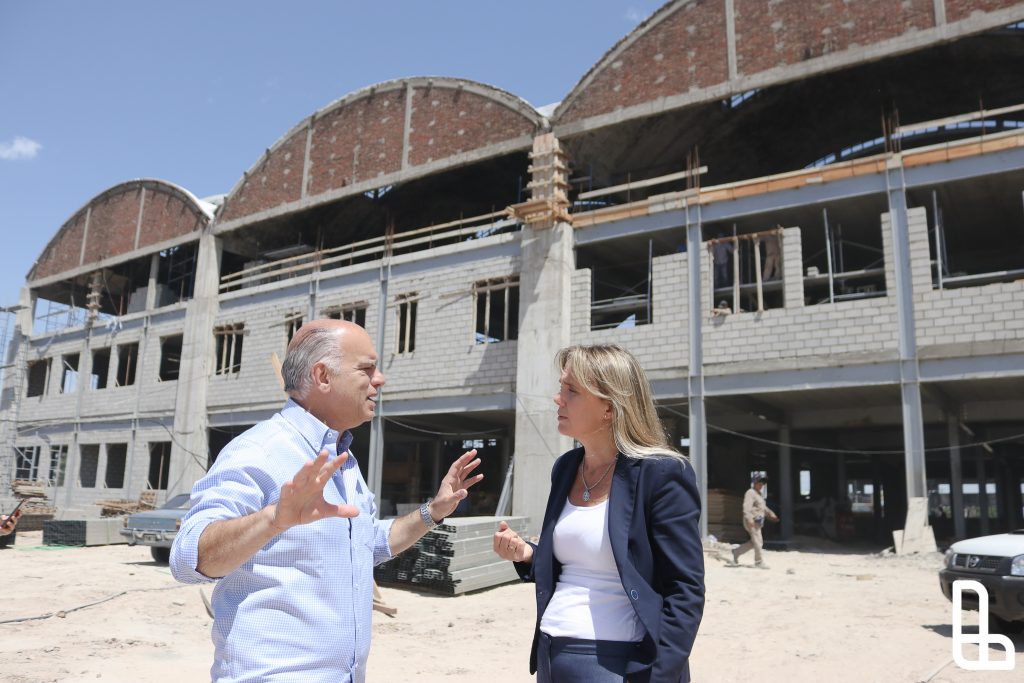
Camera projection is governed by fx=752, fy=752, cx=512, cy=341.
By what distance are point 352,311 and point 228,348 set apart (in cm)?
698

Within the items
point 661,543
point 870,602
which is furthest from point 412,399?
point 661,543

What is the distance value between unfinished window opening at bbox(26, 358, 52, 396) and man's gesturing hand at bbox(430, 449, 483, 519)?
3710 centimetres

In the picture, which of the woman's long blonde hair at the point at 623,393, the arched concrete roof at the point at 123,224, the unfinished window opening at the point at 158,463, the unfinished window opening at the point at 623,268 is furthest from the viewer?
the arched concrete roof at the point at 123,224

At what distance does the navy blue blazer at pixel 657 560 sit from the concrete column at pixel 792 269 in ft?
46.9

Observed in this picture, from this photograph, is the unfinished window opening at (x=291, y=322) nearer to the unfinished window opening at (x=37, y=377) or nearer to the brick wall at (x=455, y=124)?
the brick wall at (x=455, y=124)

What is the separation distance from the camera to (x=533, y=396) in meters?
18.4

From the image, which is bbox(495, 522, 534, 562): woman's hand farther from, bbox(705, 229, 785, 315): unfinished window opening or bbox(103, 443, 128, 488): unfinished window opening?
bbox(103, 443, 128, 488): unfinished window opening

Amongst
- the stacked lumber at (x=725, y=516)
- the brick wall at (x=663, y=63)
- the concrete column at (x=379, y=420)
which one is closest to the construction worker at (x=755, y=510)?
the stacked lumber at (x=725, y=516)

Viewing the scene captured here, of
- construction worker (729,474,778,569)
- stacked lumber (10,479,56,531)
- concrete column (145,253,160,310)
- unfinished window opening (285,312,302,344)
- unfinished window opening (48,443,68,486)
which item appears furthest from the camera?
unfinished window opening (48,443,68,486)

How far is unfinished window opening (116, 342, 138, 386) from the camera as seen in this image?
30.2 meters

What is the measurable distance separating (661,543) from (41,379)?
127 feet

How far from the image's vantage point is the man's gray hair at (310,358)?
100 inches

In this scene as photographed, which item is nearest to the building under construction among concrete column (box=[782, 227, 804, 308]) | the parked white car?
concrete column (box=[782, 227, 804, 308])

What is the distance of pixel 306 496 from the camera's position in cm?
190
